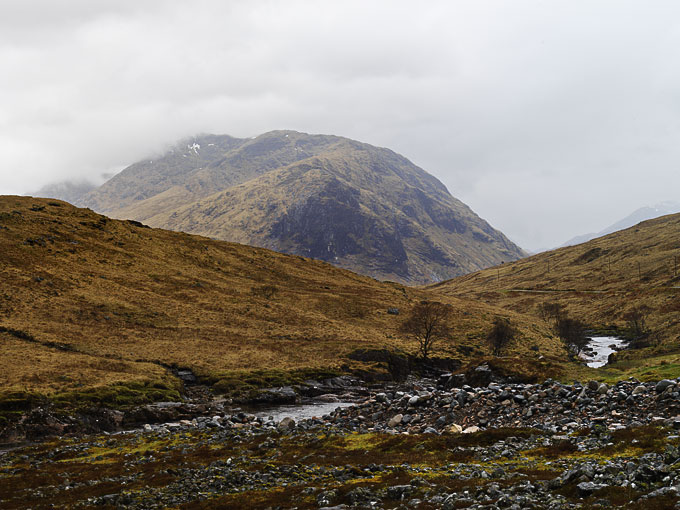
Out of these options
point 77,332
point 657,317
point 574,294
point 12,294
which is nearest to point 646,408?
point 77,332

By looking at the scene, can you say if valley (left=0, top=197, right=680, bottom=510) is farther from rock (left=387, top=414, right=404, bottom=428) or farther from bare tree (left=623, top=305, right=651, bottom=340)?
bare tree (left=623, top=305, right=651, bottom=340)

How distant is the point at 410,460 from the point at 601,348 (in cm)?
10176

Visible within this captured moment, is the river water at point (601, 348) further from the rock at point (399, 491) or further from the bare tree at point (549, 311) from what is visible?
the rock at point (399, 491)

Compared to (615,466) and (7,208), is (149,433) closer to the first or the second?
(615,466)

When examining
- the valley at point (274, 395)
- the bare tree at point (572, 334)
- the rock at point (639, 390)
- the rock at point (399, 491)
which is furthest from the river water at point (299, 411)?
the bare tree at point (572, 334)

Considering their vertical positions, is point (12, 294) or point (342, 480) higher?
point (12, 294)

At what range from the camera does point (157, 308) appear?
9081cm

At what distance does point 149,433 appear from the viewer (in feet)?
127

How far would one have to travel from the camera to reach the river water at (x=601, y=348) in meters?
85.5

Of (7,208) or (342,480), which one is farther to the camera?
(7,208)

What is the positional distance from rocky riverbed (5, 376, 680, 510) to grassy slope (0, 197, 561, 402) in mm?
26610

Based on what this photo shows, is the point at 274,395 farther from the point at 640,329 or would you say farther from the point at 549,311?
the point at 549,311

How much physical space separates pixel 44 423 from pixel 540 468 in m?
43.7

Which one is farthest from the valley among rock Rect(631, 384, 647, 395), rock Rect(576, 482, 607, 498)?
rock Rect(631, 384, 647, 395)
